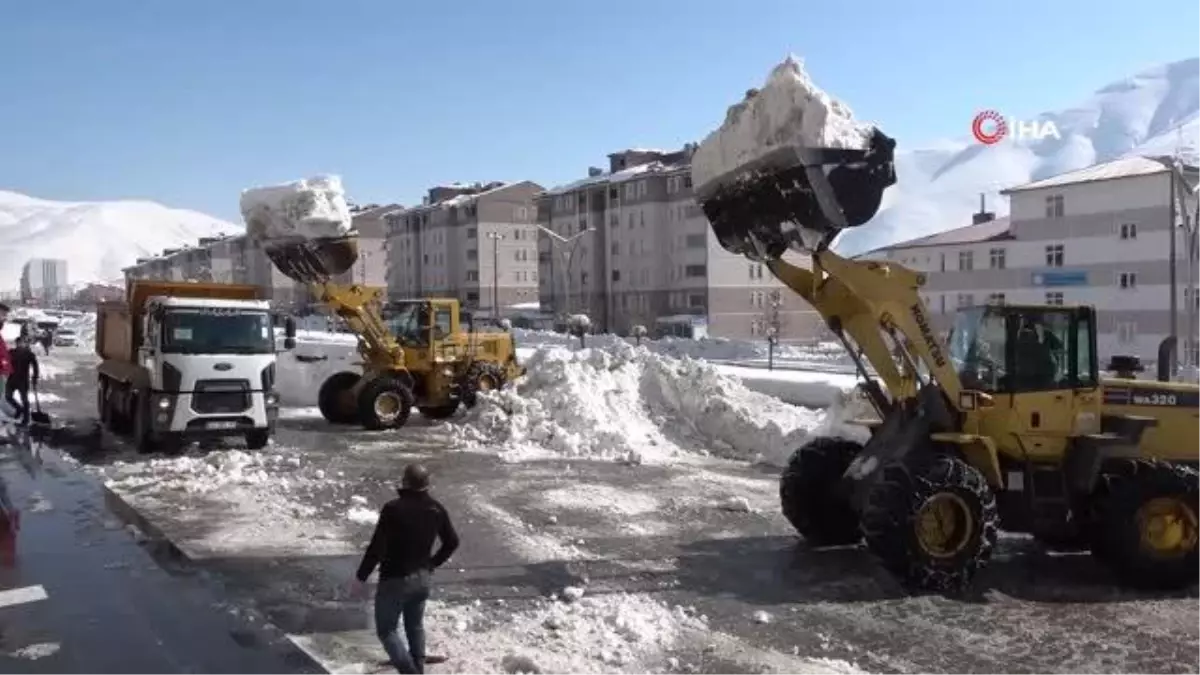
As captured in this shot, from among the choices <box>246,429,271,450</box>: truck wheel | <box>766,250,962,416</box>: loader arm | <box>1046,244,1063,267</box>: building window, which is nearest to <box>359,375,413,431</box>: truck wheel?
<box>246,429,271,450</box>: truck wheel

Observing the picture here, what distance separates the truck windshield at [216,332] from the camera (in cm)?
1653

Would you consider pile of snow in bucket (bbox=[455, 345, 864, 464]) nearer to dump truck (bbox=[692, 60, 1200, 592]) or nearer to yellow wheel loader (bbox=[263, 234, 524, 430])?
yellow wheel loader (bbox=[263, 234, 524, 430])

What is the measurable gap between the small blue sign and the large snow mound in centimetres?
4897

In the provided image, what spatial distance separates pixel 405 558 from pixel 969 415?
520cm

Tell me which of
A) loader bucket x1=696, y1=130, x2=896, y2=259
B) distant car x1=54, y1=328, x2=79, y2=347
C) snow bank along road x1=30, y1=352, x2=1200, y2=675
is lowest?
snow bank along road x1=30, y1=352, x2=1200, y2=675

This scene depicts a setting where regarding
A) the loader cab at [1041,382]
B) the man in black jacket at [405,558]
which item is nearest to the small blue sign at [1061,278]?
the loader cab at [1041,382]

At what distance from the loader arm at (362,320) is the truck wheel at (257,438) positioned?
4.27 metres

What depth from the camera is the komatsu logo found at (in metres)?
9.18

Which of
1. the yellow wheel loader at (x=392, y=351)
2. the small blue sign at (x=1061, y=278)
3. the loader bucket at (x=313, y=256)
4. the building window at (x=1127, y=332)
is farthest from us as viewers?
the small blue sign at (x=1061, y=278)

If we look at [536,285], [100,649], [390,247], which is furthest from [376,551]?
[390,247]

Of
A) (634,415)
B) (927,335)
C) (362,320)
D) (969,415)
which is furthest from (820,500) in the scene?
(362,320)

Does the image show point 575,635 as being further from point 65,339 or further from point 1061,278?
point 65,339

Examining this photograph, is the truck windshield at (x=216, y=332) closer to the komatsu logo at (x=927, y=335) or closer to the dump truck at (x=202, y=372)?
the dump truck at (x=202, y=372)

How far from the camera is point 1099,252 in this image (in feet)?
173
